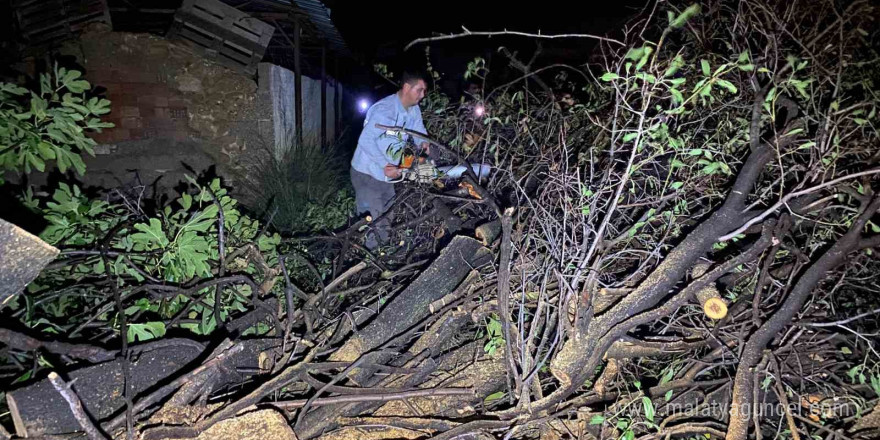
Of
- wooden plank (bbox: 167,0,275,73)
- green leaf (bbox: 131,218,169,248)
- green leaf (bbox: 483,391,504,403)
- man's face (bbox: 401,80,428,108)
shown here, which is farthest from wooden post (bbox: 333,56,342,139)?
green leaf (bbox: 483,391,504,403)

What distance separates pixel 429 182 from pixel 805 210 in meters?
2.48

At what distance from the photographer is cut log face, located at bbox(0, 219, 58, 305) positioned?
1.22 meters

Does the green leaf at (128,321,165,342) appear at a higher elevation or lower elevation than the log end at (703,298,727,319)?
lower

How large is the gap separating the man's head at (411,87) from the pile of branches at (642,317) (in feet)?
6.00

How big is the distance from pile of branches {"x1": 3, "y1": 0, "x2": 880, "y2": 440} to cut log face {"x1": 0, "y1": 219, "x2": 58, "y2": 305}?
56cm

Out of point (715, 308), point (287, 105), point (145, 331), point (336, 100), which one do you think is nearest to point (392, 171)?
point (145, 331)

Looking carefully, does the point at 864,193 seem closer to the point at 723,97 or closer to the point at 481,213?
the point at 723,97

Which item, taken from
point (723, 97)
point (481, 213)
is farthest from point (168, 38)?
point (723, 97)

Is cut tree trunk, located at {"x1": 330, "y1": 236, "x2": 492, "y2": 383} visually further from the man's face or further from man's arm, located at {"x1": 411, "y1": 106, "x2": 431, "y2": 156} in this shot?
the man's face

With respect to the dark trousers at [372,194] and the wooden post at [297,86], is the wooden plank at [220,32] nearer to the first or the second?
the wooden post at [297,86]

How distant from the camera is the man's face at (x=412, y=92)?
3809mm

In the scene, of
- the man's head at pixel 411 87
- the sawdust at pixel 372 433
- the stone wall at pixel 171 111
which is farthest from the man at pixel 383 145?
the stone wall at pixel 171 111

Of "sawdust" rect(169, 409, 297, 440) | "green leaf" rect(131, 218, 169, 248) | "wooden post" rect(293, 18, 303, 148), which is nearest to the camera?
"sawdust" rect(169, 409, 297, 440)

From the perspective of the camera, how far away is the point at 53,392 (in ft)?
5.25
